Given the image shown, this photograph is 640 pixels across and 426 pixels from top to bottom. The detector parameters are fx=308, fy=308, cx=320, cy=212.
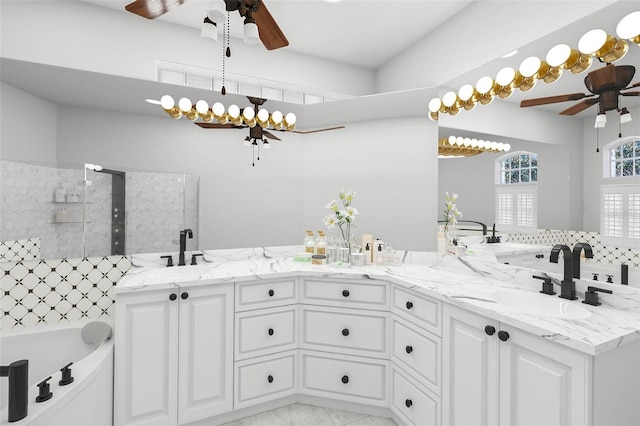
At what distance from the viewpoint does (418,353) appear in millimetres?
1952

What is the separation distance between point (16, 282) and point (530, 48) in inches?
146

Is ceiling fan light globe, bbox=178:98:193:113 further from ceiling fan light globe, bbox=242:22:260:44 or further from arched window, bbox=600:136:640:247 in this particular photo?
arched window, bbox=600:136:640:247

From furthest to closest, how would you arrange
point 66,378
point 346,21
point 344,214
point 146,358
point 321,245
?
point 321,245 < point 344,214 < point 346,21 < point 146,358 < point 66,378

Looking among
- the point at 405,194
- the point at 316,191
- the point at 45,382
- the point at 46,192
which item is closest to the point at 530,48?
the point at 405,194

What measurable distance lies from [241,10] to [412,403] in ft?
7.93

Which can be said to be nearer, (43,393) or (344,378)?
(43,393)

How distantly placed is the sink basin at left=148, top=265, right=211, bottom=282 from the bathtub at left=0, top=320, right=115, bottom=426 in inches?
17.2

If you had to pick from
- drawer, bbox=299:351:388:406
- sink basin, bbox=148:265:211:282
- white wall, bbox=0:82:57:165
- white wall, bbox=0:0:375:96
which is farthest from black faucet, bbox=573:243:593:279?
white wall, bbox=0:82:57:165

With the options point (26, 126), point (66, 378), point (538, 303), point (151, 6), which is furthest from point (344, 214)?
point (26, 126)

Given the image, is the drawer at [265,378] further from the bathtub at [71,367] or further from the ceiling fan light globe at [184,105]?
the ceiling fan light globe at [184,105]

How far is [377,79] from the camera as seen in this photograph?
3254 millimetres

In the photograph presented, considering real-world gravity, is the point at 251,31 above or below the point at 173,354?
above

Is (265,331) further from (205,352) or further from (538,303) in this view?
(538,303)

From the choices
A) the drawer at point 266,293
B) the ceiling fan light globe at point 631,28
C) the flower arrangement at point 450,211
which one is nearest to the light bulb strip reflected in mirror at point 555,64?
the ceiling fan light globe at point 631,28
